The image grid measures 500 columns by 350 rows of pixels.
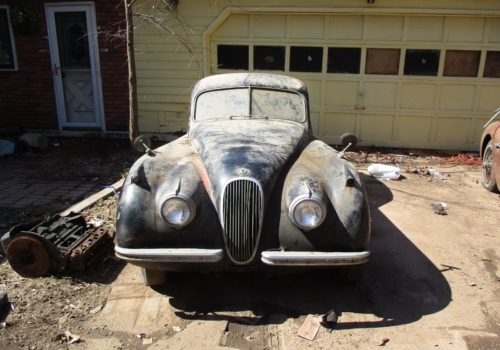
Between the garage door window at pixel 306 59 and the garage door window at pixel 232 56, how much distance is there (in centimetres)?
103

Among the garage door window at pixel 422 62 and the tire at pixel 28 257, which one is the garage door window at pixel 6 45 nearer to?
the tire at pixel 28 257

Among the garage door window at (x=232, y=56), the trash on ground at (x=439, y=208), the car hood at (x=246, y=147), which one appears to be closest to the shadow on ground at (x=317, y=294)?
the car hood at (x=246, y=147)

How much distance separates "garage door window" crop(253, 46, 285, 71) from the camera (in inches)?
326

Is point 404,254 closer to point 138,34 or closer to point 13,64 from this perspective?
point 138,34

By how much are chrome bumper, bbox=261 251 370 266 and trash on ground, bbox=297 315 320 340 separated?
0.51 m

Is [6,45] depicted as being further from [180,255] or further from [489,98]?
[489,98]

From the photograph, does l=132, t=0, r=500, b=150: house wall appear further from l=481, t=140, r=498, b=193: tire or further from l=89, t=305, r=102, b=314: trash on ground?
l=89, t=305, r=102, b=314: trash on ground

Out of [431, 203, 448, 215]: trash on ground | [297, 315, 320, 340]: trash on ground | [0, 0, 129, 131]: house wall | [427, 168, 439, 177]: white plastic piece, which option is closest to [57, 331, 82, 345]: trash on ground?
[297, 315, 320, 340]: trash on ground

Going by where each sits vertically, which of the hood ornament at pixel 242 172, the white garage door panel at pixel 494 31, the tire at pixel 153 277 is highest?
the white garage door panel at pixel 494 31

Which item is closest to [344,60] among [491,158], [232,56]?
[232,56]

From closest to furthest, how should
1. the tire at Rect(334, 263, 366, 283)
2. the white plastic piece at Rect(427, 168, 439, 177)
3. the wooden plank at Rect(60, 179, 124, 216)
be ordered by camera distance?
A: 1. the tire at Rect(334, 263, 366, 283)
2. the wooden plank at Rect(60, 179, 124, 216)
3. the white plastic piece at Rect(427, 168, 439, 177)

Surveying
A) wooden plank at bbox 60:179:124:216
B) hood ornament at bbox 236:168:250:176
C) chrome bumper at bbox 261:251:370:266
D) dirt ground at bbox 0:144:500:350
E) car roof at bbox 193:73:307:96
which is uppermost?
car roof at bbox 193:73:307:96

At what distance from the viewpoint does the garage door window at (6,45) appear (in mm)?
8578

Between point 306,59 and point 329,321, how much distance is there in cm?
651
